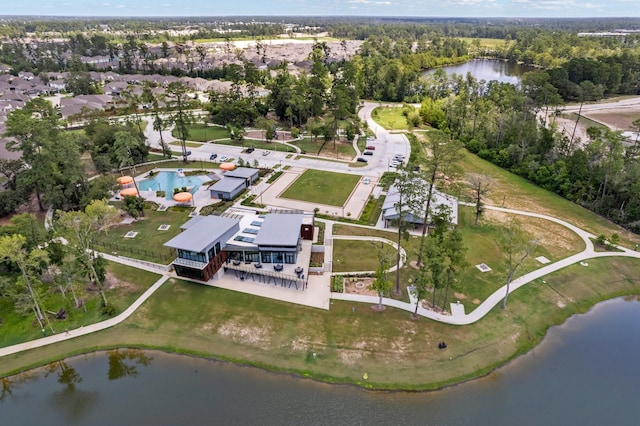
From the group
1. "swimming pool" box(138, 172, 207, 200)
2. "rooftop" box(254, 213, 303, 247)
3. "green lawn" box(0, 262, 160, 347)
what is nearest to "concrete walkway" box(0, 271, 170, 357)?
"green lawn" box(0, 262, 160, 347)

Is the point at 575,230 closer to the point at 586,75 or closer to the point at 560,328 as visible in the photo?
the point at 560,328

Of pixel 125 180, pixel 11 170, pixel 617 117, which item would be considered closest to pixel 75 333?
pixel 125 180

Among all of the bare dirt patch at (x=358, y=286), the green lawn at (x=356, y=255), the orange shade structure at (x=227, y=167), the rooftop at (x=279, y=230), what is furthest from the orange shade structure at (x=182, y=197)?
the bare dirt patch at (x=358, y=286)

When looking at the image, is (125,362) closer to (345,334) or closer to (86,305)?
(86,305)

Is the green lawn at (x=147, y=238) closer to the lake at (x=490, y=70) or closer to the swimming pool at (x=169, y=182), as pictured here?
the swimming pool at (x=169, y=182)

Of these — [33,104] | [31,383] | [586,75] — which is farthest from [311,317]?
[586,75]

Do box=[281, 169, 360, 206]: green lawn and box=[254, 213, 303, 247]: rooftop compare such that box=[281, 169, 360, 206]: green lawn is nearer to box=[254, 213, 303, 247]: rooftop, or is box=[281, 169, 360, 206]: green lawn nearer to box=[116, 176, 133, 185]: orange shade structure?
box=[254, 213, 303, 247]: rooftop
